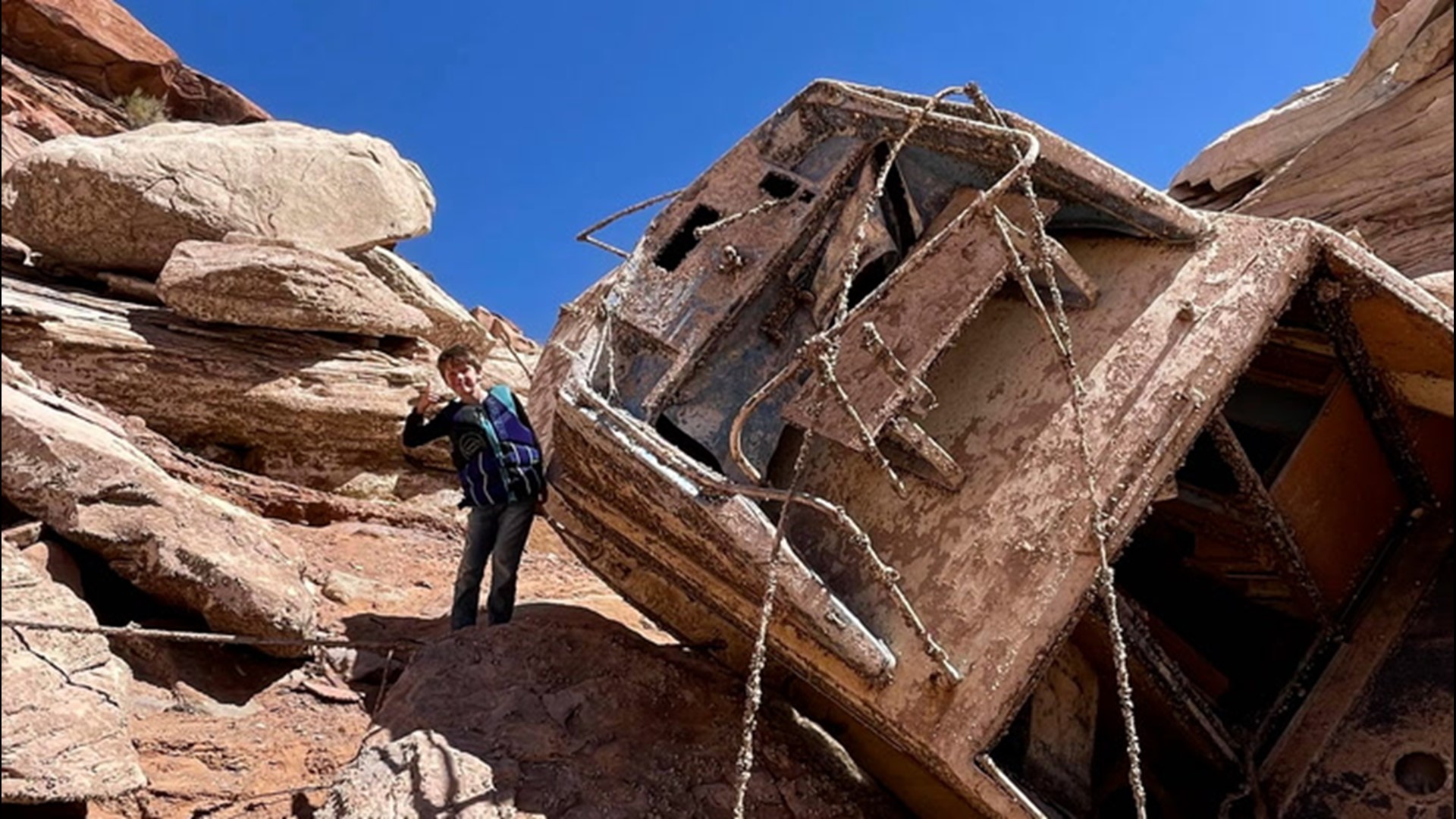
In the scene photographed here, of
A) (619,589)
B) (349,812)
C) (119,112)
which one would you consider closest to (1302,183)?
(619,589)

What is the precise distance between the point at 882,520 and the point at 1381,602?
260 centimetres

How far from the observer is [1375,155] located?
731 cm

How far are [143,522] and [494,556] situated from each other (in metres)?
1.80

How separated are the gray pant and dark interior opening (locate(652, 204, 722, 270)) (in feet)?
4.97

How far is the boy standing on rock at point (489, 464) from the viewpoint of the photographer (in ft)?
17.5

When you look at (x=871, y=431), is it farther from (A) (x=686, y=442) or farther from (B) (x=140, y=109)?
(B) (x=140, y=109)

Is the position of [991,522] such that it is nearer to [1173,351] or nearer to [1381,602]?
[1173,351]

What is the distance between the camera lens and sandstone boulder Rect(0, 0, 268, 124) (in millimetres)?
16500

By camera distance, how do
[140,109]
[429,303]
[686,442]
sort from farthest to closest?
[140,109], [429,303], [686,442]

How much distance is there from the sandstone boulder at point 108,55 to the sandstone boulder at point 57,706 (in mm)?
15783

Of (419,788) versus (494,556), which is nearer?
(419,788)

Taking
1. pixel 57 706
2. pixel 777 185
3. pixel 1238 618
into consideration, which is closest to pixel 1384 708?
pixel 1238 618

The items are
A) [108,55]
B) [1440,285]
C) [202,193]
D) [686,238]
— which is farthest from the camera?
[108,55]

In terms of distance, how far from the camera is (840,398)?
3.90m
